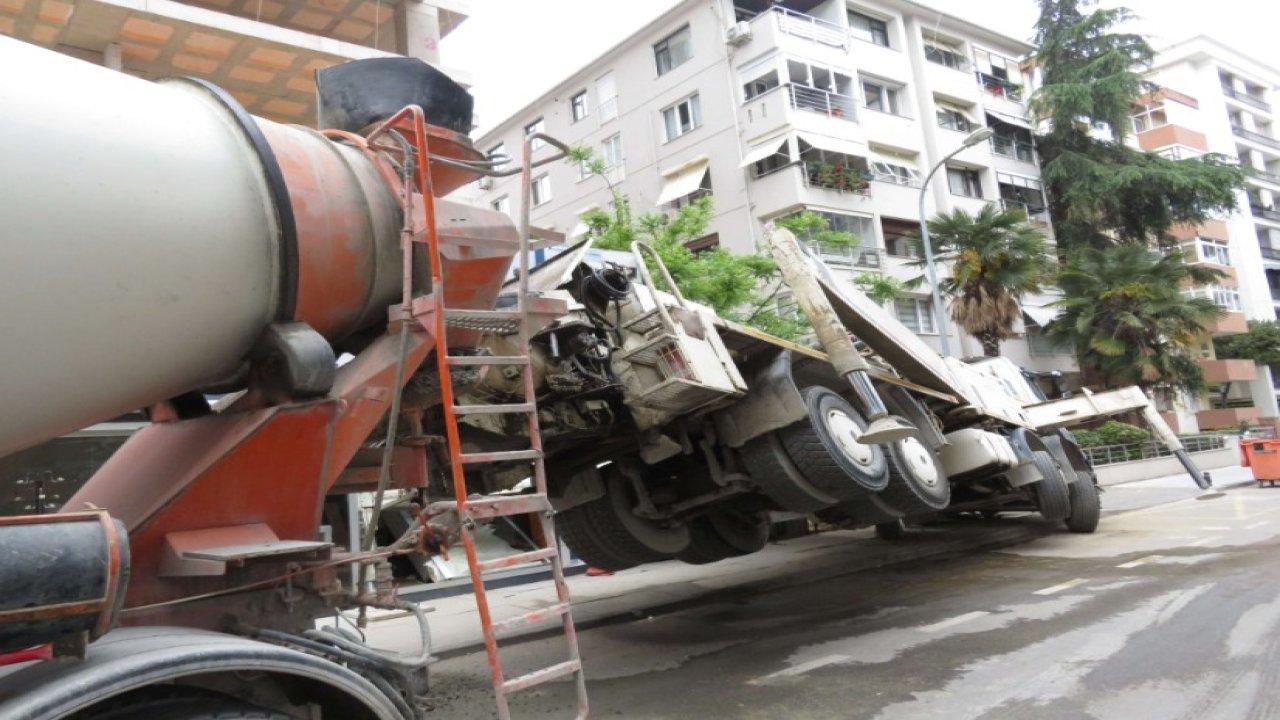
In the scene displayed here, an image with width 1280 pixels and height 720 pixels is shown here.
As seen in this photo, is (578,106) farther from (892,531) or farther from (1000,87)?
(892,531)

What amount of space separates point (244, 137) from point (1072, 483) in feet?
34.0

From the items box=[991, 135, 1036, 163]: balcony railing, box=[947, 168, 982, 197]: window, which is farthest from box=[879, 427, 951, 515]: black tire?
box=[991, 135, 1036, 163]: balcony railing

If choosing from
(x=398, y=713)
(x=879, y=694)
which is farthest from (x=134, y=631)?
(x=879, y=694)

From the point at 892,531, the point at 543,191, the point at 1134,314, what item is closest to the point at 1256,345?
the point at 1134,314

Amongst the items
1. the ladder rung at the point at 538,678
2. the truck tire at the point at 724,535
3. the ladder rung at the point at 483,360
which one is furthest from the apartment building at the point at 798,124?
the ladder rung at the point at 538,678

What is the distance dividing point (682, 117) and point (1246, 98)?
39.4m

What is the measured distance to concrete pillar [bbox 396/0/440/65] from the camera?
1416cm

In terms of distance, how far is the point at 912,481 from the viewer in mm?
6199

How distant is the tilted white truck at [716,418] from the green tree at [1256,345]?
4006 centimetres

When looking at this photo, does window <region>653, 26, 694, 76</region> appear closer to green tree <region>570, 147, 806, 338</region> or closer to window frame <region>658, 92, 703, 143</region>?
window frame <region>658, 92, 703, 143</region>

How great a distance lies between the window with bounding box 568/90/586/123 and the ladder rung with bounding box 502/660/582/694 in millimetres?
27177

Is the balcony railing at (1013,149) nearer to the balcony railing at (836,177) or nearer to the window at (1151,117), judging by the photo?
the balcony railing at (836,177)

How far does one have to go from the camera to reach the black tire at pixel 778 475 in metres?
5.57

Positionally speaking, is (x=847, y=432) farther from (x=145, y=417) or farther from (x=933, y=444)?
(x=145, y=417)
